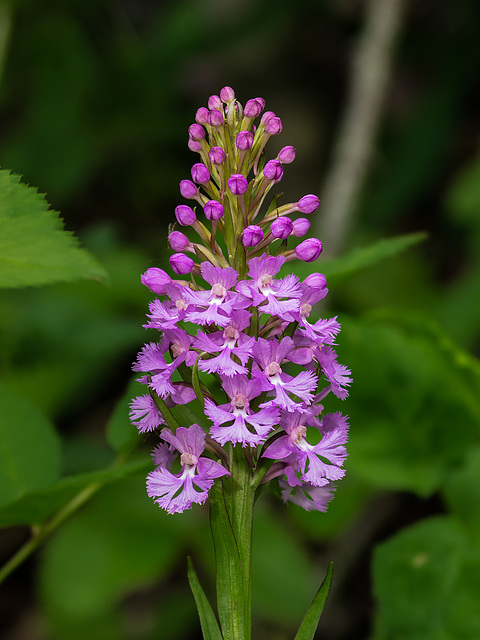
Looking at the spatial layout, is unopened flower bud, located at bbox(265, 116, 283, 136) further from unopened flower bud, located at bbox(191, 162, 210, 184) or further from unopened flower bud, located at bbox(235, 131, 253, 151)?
unopened flower bud, located at bbox(191, 162, 210, 184)

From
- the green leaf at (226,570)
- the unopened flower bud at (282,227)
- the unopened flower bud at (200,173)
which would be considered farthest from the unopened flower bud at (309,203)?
the green leaf at (226,570)

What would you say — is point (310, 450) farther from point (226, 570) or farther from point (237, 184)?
point (237, 184)

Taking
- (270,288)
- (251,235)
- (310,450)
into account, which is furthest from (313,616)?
(251,235)
